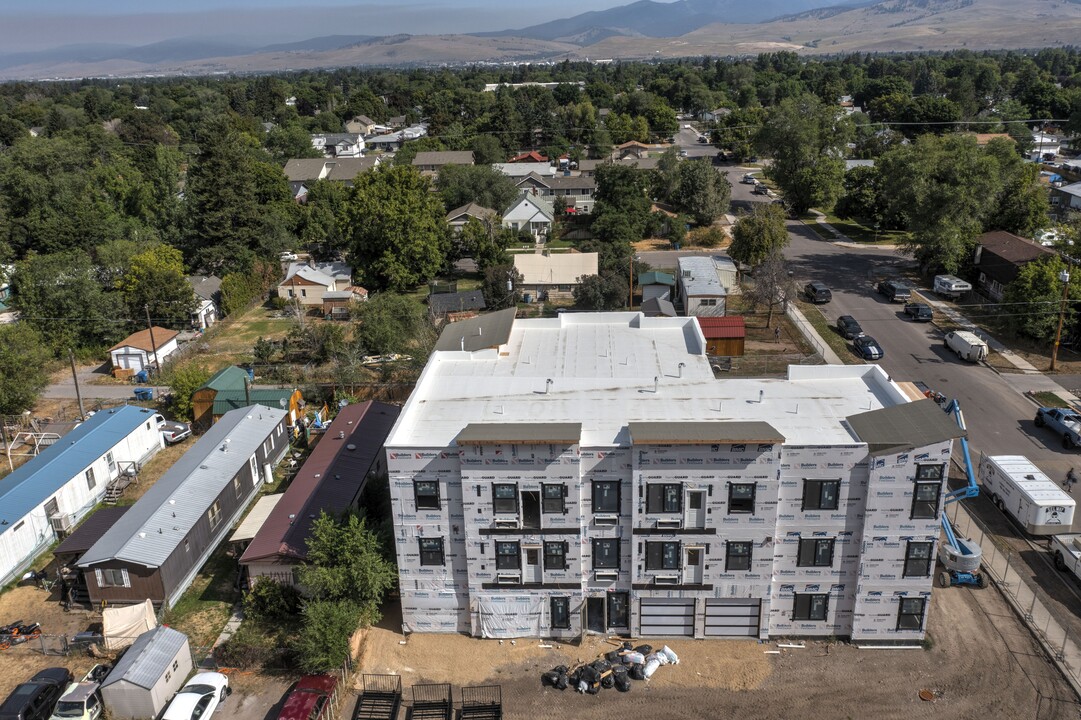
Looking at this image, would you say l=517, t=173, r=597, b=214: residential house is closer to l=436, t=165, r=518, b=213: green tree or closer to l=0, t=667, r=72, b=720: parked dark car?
l=436, t=165, r=518, b=213: green tree

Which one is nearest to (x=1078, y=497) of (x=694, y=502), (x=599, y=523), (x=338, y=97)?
(x=694, y=502)

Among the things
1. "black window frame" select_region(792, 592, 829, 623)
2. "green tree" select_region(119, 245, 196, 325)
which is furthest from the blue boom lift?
"green tree" select_region(119, 245, 196, 325)

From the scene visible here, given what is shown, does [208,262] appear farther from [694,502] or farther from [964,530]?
[964,530]

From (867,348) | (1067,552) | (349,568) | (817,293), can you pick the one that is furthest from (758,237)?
(349,568)

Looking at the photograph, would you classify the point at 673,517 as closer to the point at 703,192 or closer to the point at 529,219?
the point at 529,219

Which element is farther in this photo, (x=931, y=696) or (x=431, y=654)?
(x=431, y=654)
